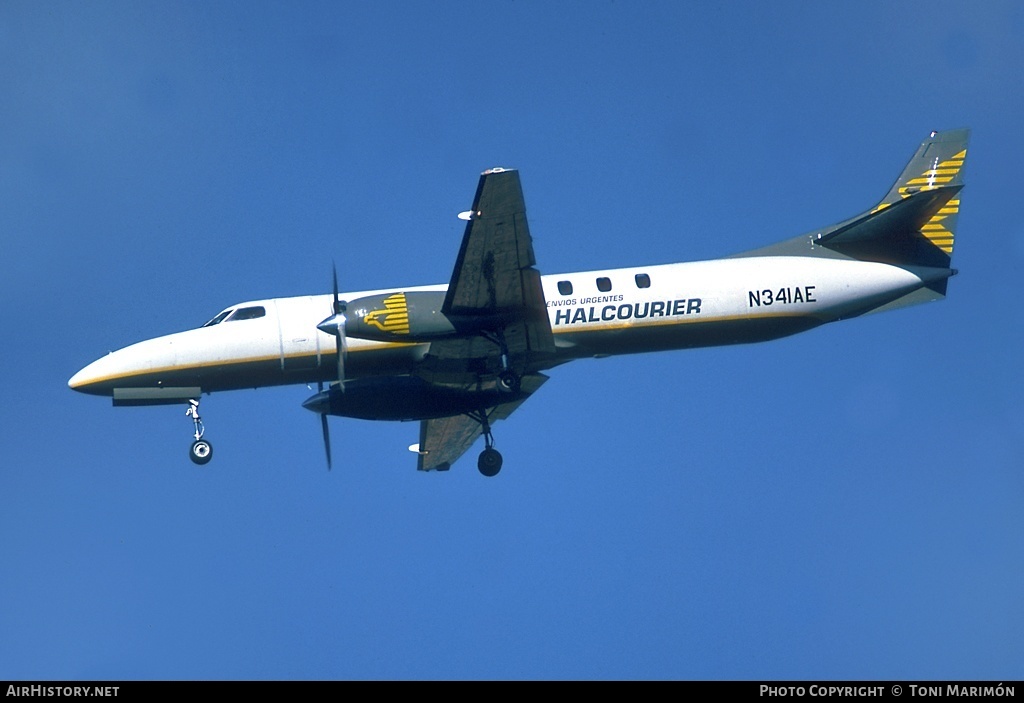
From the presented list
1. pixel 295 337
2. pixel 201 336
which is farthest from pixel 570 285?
pixel 201 336

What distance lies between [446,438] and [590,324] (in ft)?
19.9

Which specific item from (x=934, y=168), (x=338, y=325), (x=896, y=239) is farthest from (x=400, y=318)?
(x=934, y=168)

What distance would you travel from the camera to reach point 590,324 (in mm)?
27234

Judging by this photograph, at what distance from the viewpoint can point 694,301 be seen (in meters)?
27.7

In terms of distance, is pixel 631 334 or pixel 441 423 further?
pixel 441 423

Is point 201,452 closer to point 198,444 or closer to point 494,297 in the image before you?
point 198,444

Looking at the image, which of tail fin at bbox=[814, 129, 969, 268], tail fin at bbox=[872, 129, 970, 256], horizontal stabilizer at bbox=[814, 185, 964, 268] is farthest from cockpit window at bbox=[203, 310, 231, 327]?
tail fin at bbox=[872, 129, 970, 256]

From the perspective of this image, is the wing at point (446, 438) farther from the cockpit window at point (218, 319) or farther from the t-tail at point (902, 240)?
the t-tail at point (902, 240)
